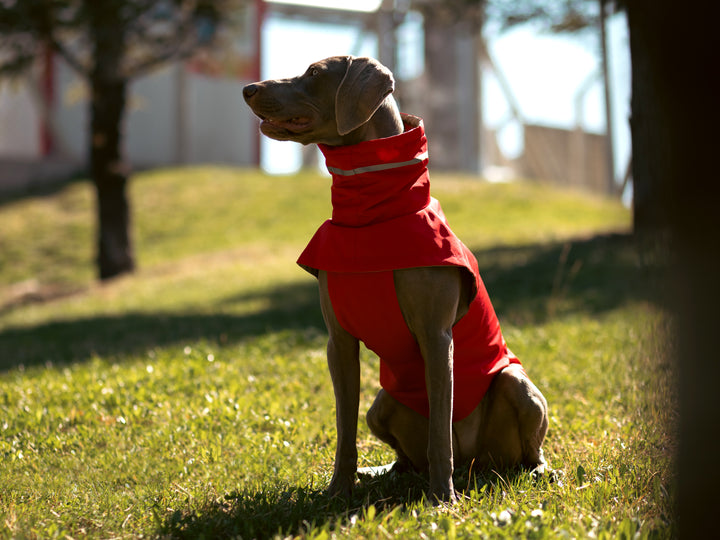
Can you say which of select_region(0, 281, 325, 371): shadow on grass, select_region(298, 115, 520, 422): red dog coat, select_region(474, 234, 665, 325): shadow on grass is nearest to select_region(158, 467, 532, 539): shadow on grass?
select_region(298, 115, 520, 422): red dog coat

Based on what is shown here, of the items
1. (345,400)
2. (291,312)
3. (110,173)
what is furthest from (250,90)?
(110,173)

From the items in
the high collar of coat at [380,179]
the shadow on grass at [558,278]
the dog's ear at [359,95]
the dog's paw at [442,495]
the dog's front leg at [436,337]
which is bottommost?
the shadow on grass at [558,278]

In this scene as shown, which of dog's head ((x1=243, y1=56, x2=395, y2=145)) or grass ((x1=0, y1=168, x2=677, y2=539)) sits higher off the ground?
dog's head ((x1=243, y1=56, x2=395, y2=145))

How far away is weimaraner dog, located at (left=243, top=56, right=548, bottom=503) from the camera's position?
3008mm

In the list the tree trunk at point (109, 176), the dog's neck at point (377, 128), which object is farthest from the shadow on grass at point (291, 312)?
the tree trunk at point (109, 176)

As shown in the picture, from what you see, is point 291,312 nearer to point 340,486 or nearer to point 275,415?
point 275,415

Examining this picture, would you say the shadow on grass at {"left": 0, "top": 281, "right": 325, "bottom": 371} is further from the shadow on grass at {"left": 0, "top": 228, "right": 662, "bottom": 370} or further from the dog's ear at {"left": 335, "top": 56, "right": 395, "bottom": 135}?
the dog's ear at {"left": 335, "top": 56, "right": 395, "bottom": 135}

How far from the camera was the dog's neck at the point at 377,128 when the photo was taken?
3109mm

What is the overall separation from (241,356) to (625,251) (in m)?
6.50

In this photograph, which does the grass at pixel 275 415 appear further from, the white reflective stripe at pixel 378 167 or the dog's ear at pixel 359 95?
the dog's ear at pixel 359 95

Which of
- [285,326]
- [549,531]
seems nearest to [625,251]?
[285,326]

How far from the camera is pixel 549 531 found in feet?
8.54

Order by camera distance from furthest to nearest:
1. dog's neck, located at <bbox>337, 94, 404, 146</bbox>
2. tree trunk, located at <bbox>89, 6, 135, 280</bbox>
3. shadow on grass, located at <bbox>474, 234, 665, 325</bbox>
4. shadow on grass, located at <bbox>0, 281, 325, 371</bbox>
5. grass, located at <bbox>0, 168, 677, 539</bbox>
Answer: tree trunk, located at <bbox>89, 6, 135, 280</bbox>
shadow on grass, located at <bbox>474, 234, 665, 325</bbox>
shadow on grass, located at <bbox>0, 281, 325, 371</bbox>
dog's neck, located at <bbox>337, 94, 404, 146</bbox>
grass, located at <bbox>0, 168, 677, 539</bbox>

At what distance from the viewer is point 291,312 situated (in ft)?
28.3
